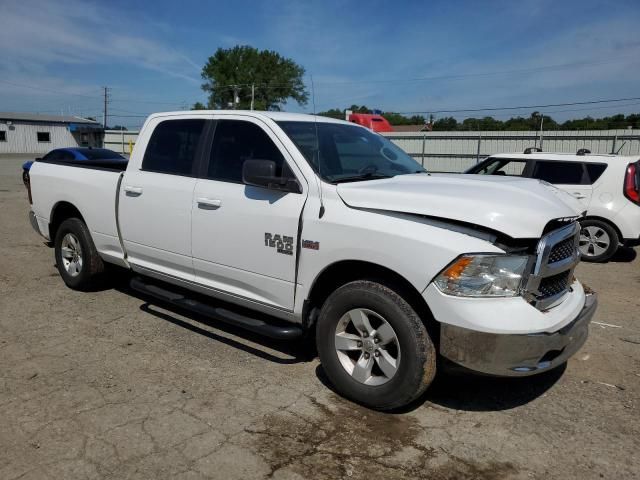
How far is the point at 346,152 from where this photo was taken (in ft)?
14.1

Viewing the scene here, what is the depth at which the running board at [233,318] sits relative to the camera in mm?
3820

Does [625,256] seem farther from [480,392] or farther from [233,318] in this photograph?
[233,318]

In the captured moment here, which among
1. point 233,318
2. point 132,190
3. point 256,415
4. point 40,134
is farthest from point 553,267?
point 40,134

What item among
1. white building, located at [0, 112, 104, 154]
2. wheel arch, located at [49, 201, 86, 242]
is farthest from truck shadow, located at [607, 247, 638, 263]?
white building, located at [0, 112, 104, 154]

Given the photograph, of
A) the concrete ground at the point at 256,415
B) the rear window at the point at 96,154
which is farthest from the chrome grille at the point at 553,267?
the rear window at the point at 96,154

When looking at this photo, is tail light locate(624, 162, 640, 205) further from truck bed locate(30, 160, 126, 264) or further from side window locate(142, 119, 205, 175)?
truck bed locate(30, 160, 126, 264)

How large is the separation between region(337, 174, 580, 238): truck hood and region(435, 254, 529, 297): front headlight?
173mm

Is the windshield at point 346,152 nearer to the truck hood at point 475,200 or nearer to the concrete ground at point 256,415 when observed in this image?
the truck hood at point 475,200

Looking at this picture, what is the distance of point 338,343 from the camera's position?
3.59m

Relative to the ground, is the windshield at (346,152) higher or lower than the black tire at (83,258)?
higher

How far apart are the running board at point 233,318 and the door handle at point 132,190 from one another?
84 cm

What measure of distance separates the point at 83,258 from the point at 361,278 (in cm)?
351

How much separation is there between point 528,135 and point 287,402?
1940cm

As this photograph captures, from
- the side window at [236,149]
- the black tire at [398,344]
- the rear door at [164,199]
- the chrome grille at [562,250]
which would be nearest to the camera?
the black tire at [398,344]
